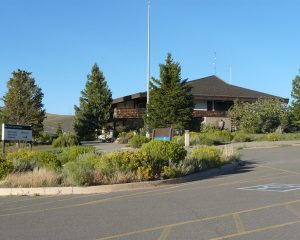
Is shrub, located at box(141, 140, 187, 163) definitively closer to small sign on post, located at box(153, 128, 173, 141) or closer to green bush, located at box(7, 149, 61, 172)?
green bush, located at box(7, 149, 61, 172)

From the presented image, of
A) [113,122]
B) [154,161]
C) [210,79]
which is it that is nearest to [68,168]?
[154,161]

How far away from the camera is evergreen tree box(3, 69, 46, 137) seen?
1764 inches

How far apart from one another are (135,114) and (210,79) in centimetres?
1149

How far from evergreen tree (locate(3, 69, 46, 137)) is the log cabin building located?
10427 mm

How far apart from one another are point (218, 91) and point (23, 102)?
2061 cm

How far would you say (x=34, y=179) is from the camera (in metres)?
14.9

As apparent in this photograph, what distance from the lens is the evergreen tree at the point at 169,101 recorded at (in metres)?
44.7

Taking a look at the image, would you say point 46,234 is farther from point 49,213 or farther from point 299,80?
point 299,80

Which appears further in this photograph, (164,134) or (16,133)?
(164,134)

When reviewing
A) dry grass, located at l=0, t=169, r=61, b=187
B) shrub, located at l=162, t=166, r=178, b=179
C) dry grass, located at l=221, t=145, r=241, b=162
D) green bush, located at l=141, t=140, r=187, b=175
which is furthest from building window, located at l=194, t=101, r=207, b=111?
dry grass, located at l=0, t=169, r=61, b=187

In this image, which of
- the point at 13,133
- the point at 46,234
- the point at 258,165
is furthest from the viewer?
the point at 13,133

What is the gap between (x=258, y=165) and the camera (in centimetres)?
2219

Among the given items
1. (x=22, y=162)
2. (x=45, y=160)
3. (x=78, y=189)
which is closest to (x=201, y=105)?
(x=45, y=160)

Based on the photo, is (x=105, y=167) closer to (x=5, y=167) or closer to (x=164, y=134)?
(x=5, y=167)
